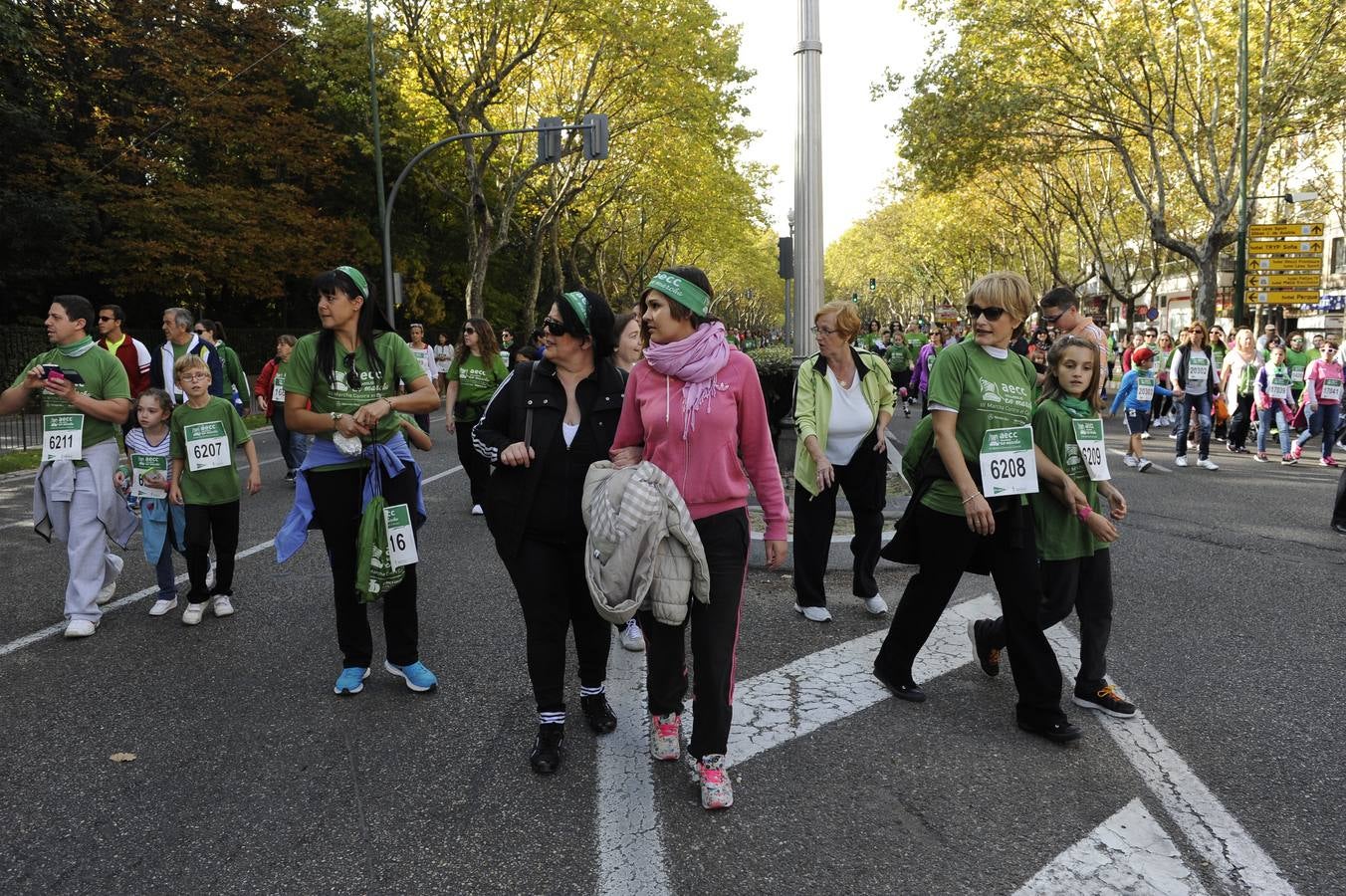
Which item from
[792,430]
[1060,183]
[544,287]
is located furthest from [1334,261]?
[792,430]

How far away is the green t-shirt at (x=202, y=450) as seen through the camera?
5.43m

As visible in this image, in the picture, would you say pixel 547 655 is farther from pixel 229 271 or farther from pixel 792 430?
pixel 229 271

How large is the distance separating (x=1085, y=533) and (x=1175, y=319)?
6416 cm

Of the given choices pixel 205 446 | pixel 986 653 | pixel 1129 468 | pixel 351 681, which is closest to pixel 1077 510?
pixel 986 653

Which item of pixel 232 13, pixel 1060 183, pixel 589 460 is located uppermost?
pixel 232 13

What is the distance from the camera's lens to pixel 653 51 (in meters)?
24.1

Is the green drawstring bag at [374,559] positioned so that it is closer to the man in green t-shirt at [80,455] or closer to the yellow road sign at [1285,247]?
the man in green t-shirt at [80,455]

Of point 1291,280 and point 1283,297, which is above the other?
point 1291,280

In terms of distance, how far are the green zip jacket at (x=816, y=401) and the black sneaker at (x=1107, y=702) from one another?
5.51ft

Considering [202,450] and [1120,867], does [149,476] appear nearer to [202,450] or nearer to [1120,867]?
[202,450]

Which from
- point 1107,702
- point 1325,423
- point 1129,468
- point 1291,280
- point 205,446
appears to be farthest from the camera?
point 1291,280

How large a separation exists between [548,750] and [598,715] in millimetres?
383

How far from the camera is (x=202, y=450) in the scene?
5441mm

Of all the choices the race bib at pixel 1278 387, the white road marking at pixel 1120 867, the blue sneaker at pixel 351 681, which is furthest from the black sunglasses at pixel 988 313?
the race bib at pixel 1278 387
